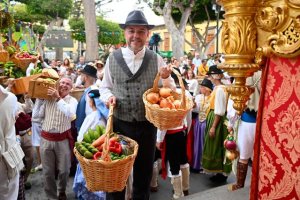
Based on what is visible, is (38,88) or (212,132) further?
(212,132)

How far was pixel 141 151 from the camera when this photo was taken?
277 cm

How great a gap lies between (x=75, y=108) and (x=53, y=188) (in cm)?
105

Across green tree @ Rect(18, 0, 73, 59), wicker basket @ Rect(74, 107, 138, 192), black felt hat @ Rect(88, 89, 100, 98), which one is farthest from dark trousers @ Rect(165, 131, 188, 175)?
green tree @ Rect(18, 0, 73, 59)

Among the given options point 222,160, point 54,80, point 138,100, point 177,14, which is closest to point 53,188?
point 54,80

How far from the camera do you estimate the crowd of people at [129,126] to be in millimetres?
2703

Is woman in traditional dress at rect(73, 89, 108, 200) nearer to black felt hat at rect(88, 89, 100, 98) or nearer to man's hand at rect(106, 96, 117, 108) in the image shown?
black felt hat at rect(88, 89, 100, 98)

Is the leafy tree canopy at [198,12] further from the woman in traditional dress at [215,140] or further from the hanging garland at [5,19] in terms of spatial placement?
the hanging garland at [5,19]

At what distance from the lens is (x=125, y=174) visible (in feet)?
7.42

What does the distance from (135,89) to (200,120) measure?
2.78 meters

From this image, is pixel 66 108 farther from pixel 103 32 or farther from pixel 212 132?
pixel 103 32

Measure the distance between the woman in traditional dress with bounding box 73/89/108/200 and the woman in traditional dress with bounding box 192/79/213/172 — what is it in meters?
1.93

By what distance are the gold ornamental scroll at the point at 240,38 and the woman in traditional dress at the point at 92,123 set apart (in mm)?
2511

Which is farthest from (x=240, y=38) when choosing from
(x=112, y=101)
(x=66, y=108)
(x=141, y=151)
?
(x=66, y=108)

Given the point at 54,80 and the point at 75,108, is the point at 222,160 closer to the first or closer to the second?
the point at 75,108
